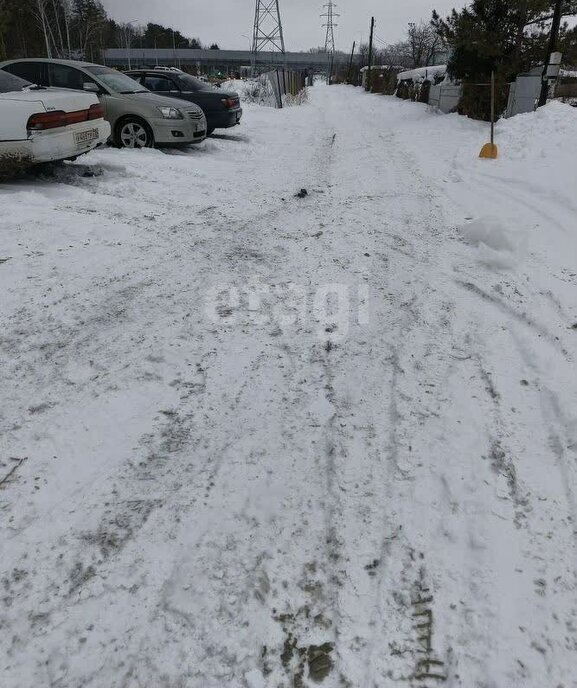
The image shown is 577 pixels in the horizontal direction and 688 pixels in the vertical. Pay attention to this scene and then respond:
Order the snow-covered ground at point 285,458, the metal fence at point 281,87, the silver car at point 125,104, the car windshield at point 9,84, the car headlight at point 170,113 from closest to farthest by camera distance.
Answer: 1. the snow-covered ground at point 285,458
2. the car windshield at point 9,84
3. the silver car at point 125,104
4. the car headlight at point 170,113
5. the metal fence at point 281,87

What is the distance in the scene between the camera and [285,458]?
2494 millimetres

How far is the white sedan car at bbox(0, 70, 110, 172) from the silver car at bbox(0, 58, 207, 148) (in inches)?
89.2

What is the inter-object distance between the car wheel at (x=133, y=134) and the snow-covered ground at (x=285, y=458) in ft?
17.1

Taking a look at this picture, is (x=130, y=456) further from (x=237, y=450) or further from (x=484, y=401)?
(x=484, y=401)

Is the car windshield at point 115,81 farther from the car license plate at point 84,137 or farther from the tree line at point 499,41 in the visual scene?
the tree line at point 499,41

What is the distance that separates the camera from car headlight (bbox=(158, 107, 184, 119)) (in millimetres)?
9797

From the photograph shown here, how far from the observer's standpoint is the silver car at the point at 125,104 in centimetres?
915

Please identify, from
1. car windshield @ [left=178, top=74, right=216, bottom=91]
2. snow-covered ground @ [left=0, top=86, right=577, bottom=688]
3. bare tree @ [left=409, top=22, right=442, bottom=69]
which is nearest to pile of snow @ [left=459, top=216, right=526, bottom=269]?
snow-covered ground @ [left=0, top=86, right=577, bottom=688]

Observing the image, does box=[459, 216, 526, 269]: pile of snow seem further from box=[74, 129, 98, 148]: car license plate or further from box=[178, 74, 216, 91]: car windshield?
box=[178, 74, 216, 91]: car windshield

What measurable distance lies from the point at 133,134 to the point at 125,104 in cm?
59

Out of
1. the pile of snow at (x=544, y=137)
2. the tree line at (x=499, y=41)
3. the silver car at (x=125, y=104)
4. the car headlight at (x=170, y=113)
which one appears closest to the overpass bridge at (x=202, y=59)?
the tree line at (x=499, y=41)

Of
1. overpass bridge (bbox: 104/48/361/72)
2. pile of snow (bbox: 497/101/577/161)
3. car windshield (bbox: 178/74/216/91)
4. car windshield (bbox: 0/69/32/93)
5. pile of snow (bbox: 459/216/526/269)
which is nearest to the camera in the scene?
pile of snow (bbox: 459/216/526/269)

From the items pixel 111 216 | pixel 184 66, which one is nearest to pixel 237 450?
pixel 111 216

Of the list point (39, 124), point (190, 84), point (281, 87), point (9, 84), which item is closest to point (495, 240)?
point (39, 124)
